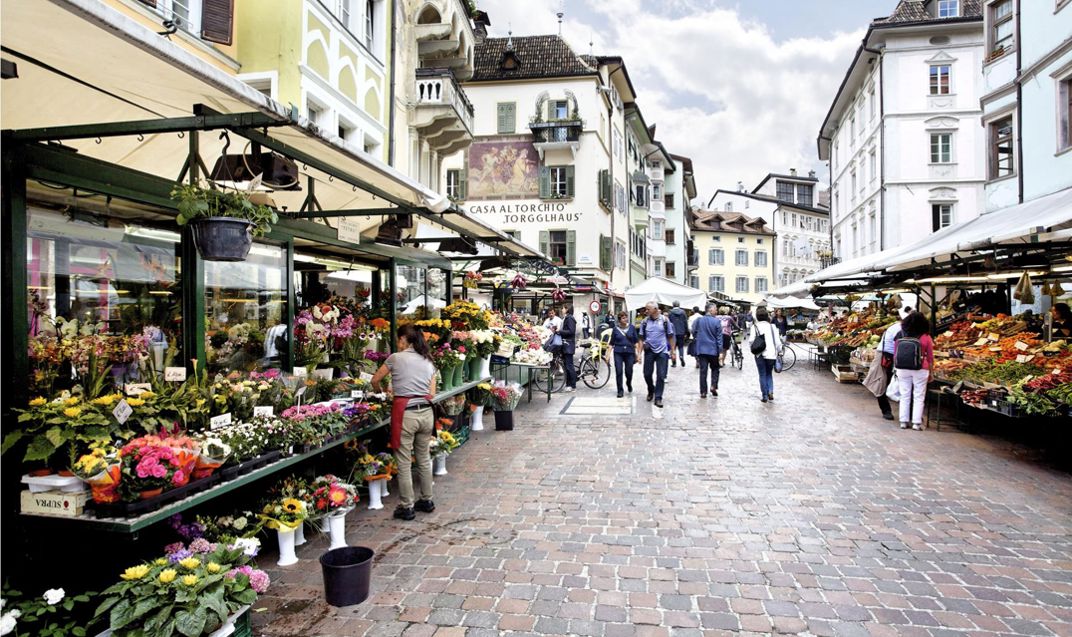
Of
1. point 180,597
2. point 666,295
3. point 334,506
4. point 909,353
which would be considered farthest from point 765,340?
point 180,597

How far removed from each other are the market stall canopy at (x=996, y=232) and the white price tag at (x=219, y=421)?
26.6 ft

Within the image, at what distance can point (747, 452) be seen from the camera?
8.59m

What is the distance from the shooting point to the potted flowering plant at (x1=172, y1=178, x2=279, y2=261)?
4238 millimetres

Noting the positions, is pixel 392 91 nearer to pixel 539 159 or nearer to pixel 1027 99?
pixel 1027 99

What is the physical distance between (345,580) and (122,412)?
5.61ft

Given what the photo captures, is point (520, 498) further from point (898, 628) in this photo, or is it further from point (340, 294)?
point (340, 294)

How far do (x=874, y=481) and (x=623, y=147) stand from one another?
3347 centimetres

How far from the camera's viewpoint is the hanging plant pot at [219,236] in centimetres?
427

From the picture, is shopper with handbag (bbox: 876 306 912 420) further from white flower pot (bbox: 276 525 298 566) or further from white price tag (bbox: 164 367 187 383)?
white price tag (bbox: 164 367 187 383)

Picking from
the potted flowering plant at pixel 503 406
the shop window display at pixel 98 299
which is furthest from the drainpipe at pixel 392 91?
the shop window display at pixel 98 299

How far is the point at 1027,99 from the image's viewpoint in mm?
16688

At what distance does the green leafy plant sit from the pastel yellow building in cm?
7146

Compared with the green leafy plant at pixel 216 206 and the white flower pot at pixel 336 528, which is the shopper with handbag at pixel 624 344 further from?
the green leafy plant at pixel 216 206

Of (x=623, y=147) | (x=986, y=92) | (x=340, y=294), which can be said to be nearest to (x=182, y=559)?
(x=340, y=294)
